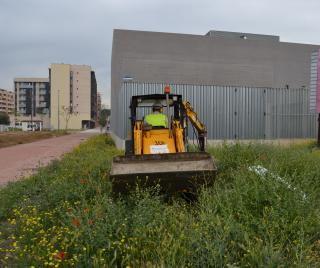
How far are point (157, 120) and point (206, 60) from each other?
26898mm

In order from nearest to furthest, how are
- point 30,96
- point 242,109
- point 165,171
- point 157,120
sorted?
point 165,171 → point 157,120 → point 242,109 → point 30,96

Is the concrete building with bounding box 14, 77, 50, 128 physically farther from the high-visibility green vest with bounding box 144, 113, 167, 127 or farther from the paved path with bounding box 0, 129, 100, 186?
the high-visibility green vest with bounding box 144, 113, 167, 127

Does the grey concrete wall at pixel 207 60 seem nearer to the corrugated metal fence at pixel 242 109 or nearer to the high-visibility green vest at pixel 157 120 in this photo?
the corrugated metal fence at pixel 242 109

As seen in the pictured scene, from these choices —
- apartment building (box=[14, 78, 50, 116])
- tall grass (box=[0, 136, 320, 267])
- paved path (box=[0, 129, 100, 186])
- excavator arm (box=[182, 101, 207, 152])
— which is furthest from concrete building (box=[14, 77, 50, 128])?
tall grass (box=[0, 136, 320, 267])

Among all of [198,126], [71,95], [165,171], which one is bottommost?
[165,171]

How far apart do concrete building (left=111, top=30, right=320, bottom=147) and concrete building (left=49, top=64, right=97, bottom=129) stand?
248ft

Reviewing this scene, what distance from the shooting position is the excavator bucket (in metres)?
5.89

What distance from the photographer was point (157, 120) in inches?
310

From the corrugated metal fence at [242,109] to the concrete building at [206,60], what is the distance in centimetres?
1177

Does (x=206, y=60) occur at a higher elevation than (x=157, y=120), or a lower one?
higher

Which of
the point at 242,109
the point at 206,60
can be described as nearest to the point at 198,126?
the point at 242,109

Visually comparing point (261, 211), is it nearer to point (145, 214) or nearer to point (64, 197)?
point (145, 214)

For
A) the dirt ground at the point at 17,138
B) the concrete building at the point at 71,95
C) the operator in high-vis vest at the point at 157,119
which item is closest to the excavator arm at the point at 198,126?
the operator in high-vis vest at the point at 157,119

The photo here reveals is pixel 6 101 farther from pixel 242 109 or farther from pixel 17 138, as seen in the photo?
pixel 242 109
